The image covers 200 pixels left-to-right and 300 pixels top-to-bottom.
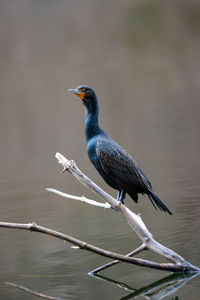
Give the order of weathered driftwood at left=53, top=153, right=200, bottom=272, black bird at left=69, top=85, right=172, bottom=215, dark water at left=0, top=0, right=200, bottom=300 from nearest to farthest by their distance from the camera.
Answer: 1. weathered driftwood at left=53, top=153, right=200, bottom=272
2. black bird at left=69, top=85, right=172, bottom=215
3. dark water at left=0, top=0, right=200, bottom=300

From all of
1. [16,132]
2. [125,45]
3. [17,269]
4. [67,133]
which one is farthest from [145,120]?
[125,45]

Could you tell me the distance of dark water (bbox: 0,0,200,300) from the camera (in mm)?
6766

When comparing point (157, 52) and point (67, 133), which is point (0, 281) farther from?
point (157, 52)

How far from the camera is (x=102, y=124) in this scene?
15461 millimetres

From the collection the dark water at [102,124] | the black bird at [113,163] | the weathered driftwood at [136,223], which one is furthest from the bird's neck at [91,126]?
the dark water at [102,124]

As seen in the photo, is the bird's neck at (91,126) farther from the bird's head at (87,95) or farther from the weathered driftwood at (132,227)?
the weathered driftwood at (132,227)

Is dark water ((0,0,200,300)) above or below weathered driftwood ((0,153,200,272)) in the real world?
above

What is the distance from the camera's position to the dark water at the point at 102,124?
677cm

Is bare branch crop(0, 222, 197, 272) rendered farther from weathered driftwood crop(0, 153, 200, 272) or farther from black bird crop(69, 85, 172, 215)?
black bird crop(69, 85, 172, 215)

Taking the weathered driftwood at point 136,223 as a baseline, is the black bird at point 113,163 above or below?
above

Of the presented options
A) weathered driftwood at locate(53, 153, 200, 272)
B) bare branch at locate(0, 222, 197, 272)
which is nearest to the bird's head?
weathered driftwood at locate(53, 153, 200, 272)

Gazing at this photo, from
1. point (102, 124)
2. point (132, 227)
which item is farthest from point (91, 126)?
point (102, 124)

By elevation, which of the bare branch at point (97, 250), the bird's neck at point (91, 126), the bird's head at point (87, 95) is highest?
the bird's head at point (87, 95)

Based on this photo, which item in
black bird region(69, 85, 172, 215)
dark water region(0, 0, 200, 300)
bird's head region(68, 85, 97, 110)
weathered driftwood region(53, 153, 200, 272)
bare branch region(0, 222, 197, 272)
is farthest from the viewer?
dark water region(0, 0, 200, 300)
